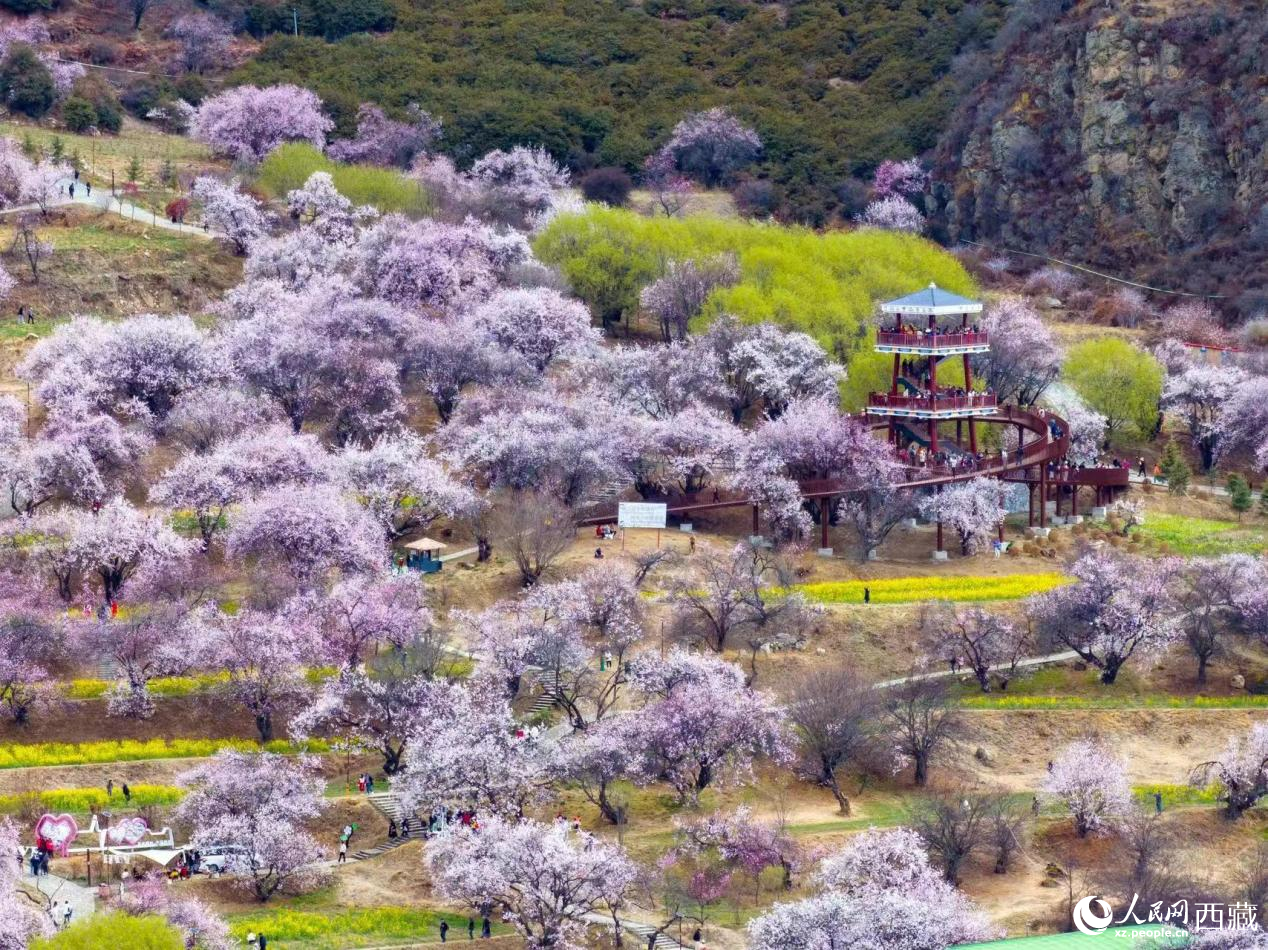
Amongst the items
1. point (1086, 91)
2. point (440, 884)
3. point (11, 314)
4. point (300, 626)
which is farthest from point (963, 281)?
point (440, 884)

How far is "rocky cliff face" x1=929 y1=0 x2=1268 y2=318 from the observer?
5108 inches

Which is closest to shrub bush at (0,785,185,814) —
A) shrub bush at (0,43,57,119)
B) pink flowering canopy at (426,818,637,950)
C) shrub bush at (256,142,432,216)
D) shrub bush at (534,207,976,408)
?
pink flowering canopy at (426,818,637,950)

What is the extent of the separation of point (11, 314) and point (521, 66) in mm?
51660

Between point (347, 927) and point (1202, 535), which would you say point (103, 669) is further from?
point (1202, 535)

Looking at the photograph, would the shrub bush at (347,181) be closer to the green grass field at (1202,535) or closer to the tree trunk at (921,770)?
the green grass field at (1202,535)

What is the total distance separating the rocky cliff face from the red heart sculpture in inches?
2660

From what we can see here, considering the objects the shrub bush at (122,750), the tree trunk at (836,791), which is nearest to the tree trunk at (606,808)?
the tree trunk at (836,791)

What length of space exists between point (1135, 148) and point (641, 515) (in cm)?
5104

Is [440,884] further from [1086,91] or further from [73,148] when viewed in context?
[1086,91]

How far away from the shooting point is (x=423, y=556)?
86562 mm

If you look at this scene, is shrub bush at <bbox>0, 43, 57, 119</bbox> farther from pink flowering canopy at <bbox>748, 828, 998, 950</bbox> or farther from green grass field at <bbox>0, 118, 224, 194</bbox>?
pink flowering canopy at <bbox>748, 828, 998, 950</bbox>

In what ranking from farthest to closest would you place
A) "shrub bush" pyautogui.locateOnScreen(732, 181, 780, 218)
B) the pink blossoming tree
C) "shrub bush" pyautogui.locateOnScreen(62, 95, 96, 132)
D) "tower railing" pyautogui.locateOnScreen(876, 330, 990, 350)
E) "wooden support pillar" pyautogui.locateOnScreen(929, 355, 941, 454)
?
"shrub bush" pyautogui.locateOnScreen(732, 181, 780, 218) → "shrub bush" pyautogui.locateOnScreen(62, 95, 96, 132) → "tower railing" pyautogui.locateOnScreen(876, 330, 990, 350) → "wooden support pillar" pyautogui.locateOnScreen(929, 355, 941, 454) → the pink blossoming tree

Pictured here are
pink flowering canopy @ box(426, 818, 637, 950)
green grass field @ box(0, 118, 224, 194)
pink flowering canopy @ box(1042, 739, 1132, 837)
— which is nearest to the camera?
pink flowering canopy @ box(426, 818, 637, 950)

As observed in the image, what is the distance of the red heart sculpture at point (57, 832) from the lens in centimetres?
7025
